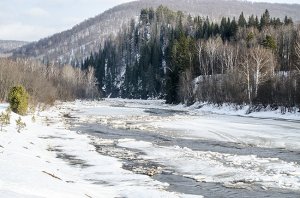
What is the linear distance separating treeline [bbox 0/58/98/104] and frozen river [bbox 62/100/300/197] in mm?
26794

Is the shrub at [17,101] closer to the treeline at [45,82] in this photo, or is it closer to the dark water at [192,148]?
the dark water at [192,148]

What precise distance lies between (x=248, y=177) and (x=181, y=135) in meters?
17.5

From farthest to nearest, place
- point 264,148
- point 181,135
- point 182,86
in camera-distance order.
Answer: point 182,86, point 181,135, point 264,148

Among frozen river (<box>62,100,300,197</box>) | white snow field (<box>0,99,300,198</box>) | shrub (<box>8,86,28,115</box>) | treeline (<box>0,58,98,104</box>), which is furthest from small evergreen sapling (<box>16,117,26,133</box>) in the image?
treeline (<box>0,58,98,104</box>)

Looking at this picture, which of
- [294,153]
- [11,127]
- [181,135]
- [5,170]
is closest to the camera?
[5,170]

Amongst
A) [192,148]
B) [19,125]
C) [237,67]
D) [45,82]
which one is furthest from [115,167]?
[45,82]

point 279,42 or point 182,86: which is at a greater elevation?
point 279,42

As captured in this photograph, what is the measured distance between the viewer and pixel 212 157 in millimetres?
24609

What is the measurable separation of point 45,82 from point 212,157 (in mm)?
71065

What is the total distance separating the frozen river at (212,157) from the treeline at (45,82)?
87.9 feet

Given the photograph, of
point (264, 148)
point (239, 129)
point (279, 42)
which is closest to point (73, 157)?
point (264, 148)

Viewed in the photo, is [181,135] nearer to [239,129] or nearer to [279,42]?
[239,129]

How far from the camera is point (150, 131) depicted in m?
39.7

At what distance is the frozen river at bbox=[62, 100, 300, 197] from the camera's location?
17609 mm
